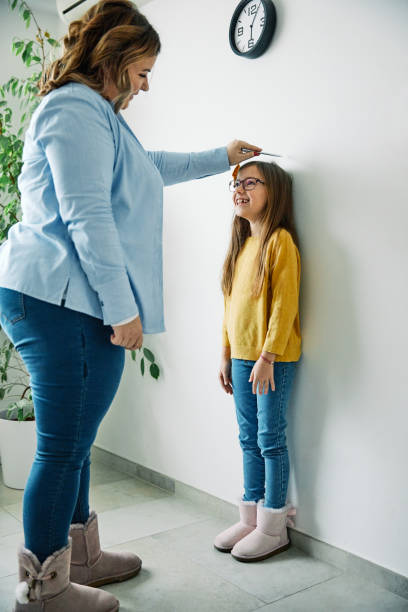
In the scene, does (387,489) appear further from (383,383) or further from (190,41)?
(190,41)

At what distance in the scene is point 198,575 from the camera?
1737mm

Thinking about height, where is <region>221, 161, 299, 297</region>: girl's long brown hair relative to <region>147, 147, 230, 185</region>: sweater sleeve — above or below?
below

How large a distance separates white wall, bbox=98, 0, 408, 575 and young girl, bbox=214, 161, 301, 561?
8cm

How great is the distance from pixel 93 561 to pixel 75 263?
0.87 meters

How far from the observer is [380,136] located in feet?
5.29

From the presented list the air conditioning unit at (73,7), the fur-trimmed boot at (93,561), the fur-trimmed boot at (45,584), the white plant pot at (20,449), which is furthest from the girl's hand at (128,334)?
the air conditioning unit at (73,7)

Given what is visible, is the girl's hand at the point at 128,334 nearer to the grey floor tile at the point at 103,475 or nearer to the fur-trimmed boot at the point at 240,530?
the fur-trimmed boot at the point at 240,530

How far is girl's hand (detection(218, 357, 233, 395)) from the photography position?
2.05 meters

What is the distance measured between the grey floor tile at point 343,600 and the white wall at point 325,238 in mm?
84

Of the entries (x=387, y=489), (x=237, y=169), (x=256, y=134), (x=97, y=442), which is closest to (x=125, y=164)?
(x=237, y=169)

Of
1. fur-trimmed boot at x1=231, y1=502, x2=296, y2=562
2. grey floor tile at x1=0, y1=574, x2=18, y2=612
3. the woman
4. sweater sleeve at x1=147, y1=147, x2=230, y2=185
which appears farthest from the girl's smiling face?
grey floor tile at x1=0, y1=574, x2=18, y2=612

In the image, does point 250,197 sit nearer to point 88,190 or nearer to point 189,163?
point 189,163

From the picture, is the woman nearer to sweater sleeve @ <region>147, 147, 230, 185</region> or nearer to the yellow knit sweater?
→ sweater sleeve @ <region>147, 147, 230, 185</region>

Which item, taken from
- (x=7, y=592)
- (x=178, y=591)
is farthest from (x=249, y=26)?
(x=7, y=592)
